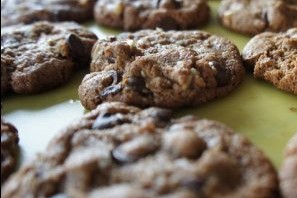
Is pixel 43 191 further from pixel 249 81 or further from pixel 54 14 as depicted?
pixel 54 14

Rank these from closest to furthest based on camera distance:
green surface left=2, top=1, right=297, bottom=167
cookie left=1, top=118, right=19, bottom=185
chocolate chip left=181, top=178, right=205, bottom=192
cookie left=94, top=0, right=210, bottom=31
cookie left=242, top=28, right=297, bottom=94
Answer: chocolate chip left=181, top=178, right=205, bottom=192
cookie left=1, top=118, right=19, bottom=185
green surface left=2, top=1, right=297, bottom=167
cookie left=242, top=28, right=297, bottom=94
cookie left=94, top=0, right=210, bottom=31

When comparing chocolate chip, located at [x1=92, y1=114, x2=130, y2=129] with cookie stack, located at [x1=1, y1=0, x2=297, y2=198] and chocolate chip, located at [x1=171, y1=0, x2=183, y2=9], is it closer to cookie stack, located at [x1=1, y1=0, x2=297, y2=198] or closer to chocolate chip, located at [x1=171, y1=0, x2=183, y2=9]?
cookie stack, located at [x1=1, y1=0, x2=297, y2=198]

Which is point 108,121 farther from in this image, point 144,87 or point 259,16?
point 259,16

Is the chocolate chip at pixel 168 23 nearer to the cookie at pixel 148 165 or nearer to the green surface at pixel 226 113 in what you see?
the green surface at pixel 226 113

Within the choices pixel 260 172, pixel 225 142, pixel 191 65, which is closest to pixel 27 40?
pixel 191 65

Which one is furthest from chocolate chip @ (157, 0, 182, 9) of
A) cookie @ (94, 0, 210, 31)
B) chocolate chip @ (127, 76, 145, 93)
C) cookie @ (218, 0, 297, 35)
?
chocolate chip @ (127, 76, 145, 93)

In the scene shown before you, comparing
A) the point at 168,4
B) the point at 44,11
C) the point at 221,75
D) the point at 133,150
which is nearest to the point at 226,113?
the point at 221,75
